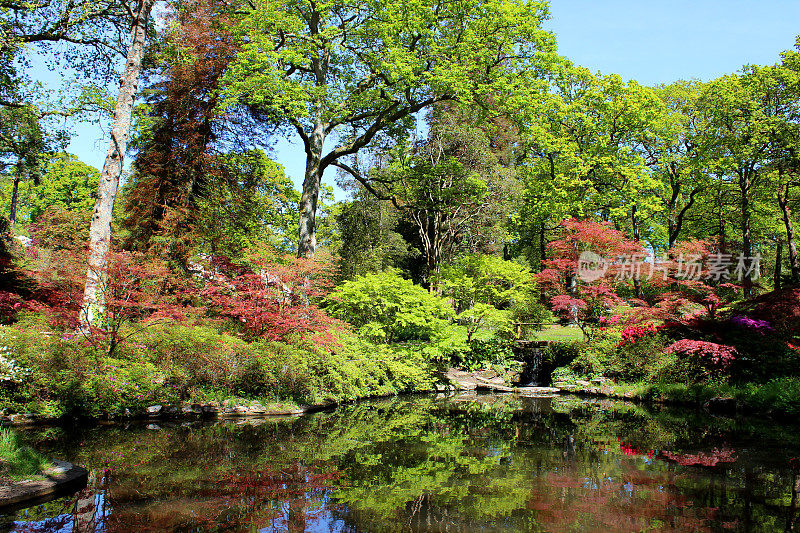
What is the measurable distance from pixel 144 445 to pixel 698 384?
12.1 m

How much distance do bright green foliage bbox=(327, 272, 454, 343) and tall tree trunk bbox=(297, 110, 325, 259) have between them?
1902mm

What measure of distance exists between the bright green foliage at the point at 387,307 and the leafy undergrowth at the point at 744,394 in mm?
5856

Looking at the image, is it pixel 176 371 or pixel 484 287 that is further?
pixel 484 287

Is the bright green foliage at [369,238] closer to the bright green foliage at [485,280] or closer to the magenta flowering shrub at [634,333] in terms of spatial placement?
the bright green foliage at [485,280]

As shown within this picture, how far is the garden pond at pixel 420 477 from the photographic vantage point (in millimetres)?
4152

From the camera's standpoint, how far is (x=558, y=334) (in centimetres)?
2033

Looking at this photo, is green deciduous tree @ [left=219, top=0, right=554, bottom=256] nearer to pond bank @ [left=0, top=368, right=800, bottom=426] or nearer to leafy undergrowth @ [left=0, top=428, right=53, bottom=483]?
pond bank @ [left=0, top=368, right=800, bottom=426]

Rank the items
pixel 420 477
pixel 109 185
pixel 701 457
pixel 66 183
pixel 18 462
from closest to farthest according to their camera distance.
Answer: pixel 18 462 → pixel 420 477 → pixel 701 457 → pixel 109 185 → pixel 66 183

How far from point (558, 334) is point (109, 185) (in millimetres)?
17325

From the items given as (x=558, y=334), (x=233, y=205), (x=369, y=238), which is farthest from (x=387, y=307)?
(x=558, y=334)

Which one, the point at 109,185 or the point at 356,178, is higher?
the point at 356,178

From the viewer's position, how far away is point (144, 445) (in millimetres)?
6473

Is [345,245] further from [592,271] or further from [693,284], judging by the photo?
[693,284]

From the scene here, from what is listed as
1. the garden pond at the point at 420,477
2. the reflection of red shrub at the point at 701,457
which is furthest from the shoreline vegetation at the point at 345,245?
the reflection of red shrub at the point at 701,457
